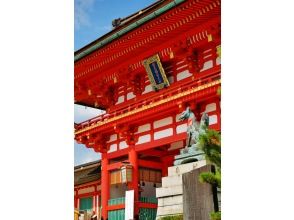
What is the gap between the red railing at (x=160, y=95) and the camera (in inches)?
226

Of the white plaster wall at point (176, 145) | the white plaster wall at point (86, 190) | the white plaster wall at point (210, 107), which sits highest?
the white plaster wall at point (210, 107)

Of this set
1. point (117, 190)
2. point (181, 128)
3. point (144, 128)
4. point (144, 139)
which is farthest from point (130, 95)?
point (117, 190)

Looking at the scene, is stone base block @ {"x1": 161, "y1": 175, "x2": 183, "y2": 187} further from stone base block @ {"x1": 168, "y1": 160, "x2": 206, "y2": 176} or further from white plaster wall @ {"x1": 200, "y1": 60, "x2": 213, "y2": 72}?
white plaster wall @ {"x1": 200, "y1": 60, "x2": 213, "y2": 72}

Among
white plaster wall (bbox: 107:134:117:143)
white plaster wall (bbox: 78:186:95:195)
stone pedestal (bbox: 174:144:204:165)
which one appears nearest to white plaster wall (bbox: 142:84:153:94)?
white plaster wall (bbox: 107:134:117:143)

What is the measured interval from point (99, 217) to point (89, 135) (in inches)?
53.5

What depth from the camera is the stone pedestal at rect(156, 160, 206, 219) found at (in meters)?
4.22

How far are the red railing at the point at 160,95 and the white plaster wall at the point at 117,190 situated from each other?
3.24ft

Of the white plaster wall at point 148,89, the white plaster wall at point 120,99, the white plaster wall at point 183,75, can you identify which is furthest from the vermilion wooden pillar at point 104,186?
the white plaster wall at point 183,75

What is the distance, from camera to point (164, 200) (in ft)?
14.3

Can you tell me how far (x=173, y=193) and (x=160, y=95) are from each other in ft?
7.15

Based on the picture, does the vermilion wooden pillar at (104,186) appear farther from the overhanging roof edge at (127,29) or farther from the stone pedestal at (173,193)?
the stone pedestal at (173,193)

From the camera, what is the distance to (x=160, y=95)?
631 cm
